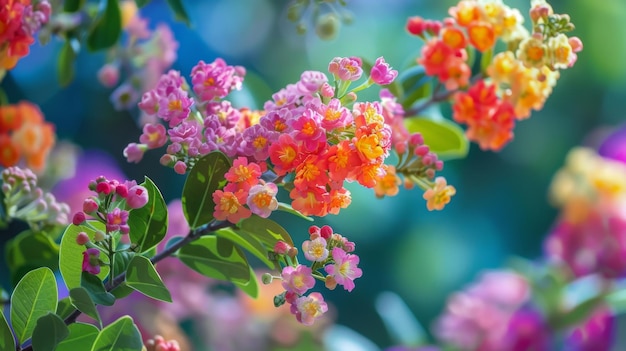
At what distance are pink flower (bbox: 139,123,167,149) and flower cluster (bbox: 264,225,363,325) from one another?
0.26 feet

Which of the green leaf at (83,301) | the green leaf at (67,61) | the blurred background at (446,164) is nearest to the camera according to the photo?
the green leaf at (83,301)

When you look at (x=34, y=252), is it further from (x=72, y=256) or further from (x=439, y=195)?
(x=439, y=195)

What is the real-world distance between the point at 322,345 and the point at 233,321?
Result: 0.11 metres

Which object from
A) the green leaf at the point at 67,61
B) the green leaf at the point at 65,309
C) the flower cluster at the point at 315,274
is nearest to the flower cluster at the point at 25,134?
the green leaf at the point at 67,61

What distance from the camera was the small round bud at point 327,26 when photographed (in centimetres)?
52

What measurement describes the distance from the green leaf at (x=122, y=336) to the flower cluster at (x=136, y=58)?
265 mm

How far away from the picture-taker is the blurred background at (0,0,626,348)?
123 centimetres

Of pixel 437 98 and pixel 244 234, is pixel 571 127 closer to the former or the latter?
pixel 437 98

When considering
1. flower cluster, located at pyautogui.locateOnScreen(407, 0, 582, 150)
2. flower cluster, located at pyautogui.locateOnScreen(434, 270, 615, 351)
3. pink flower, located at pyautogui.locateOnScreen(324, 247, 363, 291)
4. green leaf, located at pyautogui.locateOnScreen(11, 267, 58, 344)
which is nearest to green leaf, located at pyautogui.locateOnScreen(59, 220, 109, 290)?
green leaf, located at pyautogui.locateOnScreen(11, 267, 58, 344)

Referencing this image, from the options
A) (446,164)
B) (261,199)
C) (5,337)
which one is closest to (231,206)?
(261,199)

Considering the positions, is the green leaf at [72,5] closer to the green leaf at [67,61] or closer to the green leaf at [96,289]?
the green leaf at [67,61]

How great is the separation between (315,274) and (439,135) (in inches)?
8.5

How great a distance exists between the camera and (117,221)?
332mm

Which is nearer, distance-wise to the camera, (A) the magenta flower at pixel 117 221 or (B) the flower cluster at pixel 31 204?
(A) the magenta flower at pixel 117 221
